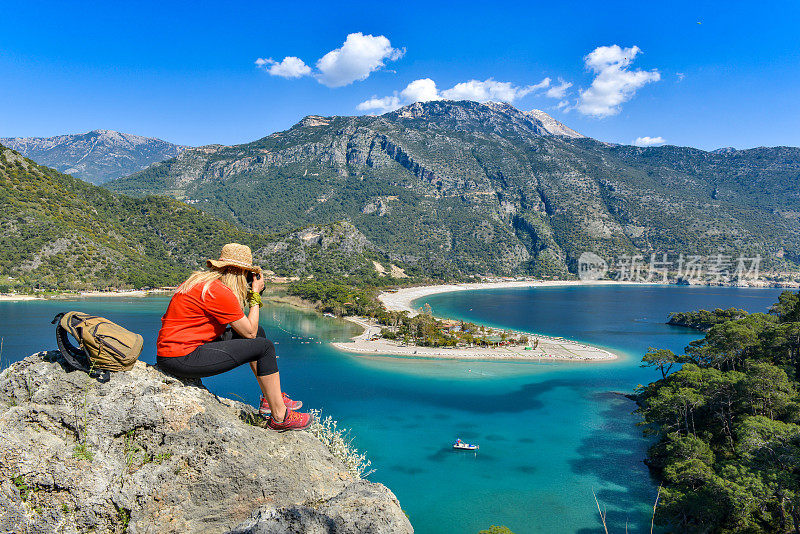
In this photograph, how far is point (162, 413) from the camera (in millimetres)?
3244

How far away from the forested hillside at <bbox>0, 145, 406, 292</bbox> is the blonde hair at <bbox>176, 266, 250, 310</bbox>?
102752mm

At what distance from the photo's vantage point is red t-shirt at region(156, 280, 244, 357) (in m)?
3.52

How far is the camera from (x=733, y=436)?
23.0 meters

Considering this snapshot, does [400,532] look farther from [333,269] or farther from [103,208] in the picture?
[103,208]

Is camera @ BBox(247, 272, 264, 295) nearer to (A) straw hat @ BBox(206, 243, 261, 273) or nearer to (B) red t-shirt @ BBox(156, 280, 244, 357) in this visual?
(A) straw hat @ BBox(206, 243, 261, 273)

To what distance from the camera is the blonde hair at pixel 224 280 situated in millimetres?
3611

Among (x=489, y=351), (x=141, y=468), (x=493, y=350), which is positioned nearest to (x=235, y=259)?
(x=141, y=468)

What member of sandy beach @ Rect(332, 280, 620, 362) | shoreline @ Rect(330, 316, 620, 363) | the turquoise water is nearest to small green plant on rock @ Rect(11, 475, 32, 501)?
the turquoise water

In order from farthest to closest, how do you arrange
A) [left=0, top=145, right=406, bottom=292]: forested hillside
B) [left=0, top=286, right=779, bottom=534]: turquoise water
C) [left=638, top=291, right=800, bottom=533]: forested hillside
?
[left=0, top=145, right=406, bottom=292]: forested hillside, [left=0, top=286, right=779, bottom=534]: turquoise water, [left=638, top=291, right=800, bottom=533]: forested hillside

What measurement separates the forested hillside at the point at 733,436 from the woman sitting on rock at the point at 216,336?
19436mm

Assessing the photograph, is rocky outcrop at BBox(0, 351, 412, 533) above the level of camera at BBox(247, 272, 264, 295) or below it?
below

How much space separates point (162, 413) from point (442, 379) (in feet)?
138

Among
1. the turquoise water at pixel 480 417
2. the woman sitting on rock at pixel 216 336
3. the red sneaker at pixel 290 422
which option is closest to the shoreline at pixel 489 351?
the turquoise water at pixel 480 417

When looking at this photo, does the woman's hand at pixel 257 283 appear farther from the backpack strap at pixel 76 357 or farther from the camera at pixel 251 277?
the backpack strap at pixel 76 357
